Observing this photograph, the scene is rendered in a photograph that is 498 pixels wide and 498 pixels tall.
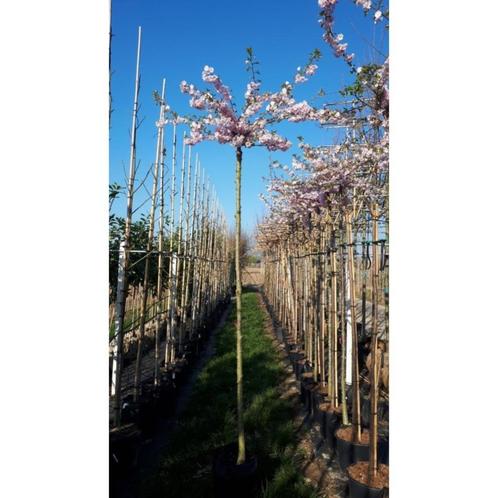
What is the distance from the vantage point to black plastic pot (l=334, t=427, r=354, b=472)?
8.13 ft

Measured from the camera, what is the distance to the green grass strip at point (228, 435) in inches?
93.2

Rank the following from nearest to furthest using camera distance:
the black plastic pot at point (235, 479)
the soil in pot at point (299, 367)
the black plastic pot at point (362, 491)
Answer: the black plastic pot at point (362, 491) → the black plastic pot at point (235, 479) → the soil in pot at point (299, 367)

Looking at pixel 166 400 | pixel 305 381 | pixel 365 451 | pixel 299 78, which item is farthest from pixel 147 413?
pixel 299 78

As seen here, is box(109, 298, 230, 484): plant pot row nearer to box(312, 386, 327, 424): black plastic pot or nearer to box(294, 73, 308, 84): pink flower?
box(312, 386, 327, 424): black plastic pot

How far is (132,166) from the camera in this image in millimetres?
2982

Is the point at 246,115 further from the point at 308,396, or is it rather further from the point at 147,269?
the point at 308,396

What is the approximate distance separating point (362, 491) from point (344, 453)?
57cm

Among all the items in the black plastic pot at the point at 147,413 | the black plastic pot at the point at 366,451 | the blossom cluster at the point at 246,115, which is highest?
the blossom cluster at the point at 246,115

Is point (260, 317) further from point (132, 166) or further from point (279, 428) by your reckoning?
point (132, 166)

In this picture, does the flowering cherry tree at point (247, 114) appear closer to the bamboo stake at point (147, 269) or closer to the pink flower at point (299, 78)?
the pink flower at point (299, 78)

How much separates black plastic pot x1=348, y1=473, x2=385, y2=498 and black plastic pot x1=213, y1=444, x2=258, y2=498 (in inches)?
19.8

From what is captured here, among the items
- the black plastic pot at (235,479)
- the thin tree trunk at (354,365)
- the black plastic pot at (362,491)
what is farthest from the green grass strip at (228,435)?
the thin tree trunk at (354,365)

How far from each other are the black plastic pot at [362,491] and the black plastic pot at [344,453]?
426 millimetres
